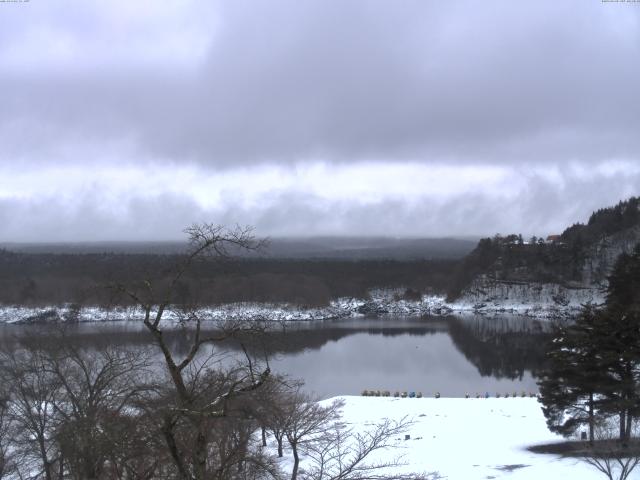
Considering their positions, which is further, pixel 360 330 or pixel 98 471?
pixel 360 330

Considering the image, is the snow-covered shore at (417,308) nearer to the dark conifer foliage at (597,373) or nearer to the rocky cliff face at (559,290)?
the rocky cliff face at (559,290)

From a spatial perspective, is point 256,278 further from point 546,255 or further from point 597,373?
point 597,373

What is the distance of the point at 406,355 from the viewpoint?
4159cm

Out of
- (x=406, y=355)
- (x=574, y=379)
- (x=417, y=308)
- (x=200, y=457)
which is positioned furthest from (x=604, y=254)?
(x=200, y=457)

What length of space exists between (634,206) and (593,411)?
78.7 meters

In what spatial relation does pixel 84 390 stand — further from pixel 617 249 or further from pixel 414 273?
pixel 414 273

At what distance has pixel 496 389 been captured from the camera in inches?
1161

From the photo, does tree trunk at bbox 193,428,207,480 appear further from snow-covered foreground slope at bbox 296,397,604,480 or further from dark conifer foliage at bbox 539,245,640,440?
dark conifer foliage at bbox 539,245,640,440

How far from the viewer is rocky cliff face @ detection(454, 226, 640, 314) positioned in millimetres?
77688

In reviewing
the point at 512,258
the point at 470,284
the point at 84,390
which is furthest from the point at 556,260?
the point at 84,390

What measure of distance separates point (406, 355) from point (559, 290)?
4663cm

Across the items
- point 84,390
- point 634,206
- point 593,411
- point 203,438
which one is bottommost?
point 593,411

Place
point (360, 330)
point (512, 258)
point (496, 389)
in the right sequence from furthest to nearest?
1. point (512, 258)
2. point (360, 330)
3. point (496, 389)

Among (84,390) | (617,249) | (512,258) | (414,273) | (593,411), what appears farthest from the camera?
(414,273)
